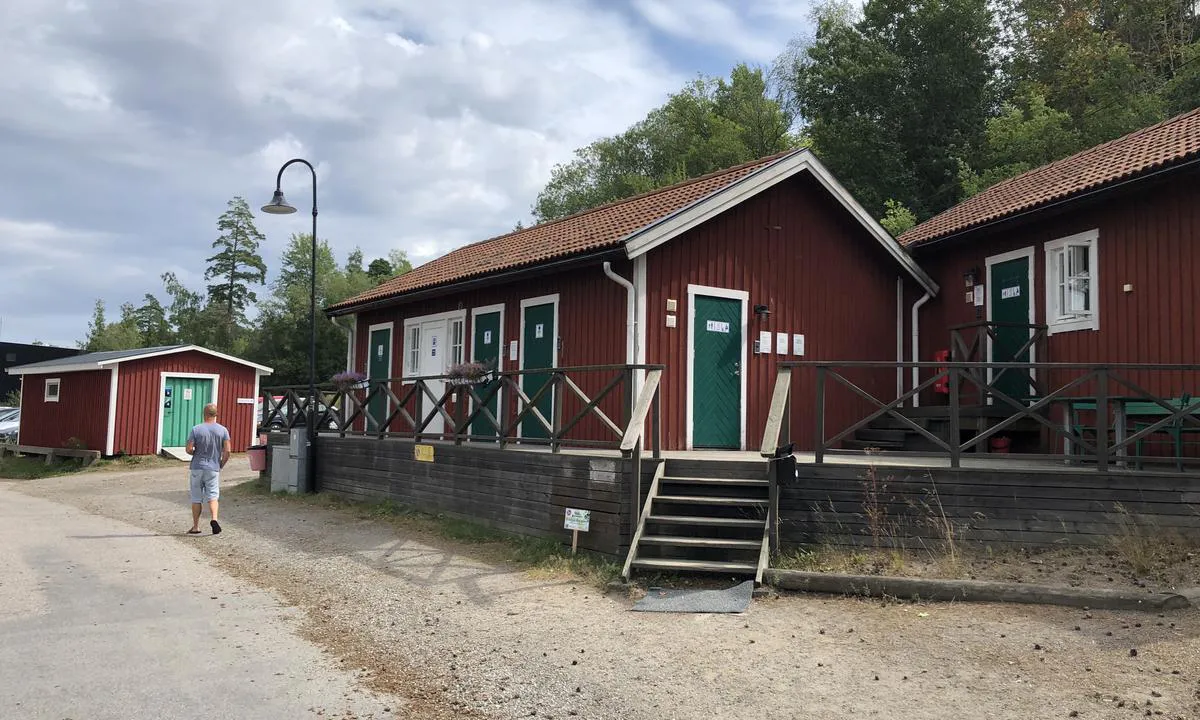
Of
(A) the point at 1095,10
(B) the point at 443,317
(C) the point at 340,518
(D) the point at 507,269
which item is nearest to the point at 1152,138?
(D) the point at 507,269

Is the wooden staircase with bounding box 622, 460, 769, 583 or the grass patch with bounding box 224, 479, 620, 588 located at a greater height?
the wooden staircase with bounding box 622, 460, 769, 583

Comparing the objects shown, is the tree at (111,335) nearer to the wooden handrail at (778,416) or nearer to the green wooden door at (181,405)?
the green wooden door at (181,405)

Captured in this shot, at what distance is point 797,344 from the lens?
12.1 meters

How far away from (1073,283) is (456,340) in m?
9.22

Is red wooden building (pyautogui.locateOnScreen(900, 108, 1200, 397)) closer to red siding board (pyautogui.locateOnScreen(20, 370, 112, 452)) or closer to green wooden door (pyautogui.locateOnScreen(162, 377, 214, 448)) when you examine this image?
green wooden door (pyautogui.locateOnScreen(162, 377, 214, 448))

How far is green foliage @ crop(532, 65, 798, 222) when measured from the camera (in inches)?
1421

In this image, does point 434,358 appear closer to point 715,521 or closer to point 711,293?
point 711,293

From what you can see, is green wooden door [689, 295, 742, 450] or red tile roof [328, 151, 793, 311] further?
red tile roof [328, 151, 793, 311]

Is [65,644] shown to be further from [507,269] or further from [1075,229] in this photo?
[1075,229]

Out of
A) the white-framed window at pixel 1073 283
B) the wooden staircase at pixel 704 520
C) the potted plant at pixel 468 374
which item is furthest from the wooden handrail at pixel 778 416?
the white-framed window at pixel 1073 283

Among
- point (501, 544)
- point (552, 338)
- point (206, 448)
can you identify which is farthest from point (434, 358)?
point (501, 544)

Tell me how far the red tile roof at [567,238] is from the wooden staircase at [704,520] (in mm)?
3205

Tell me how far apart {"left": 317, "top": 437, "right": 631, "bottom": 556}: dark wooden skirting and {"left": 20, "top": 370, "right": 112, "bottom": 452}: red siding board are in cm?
1167

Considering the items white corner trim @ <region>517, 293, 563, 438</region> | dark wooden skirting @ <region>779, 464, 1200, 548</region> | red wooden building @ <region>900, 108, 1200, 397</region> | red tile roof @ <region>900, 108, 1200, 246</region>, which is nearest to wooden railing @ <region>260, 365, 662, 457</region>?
white corner trim @ <region>517, 293, 563, 438</region>
